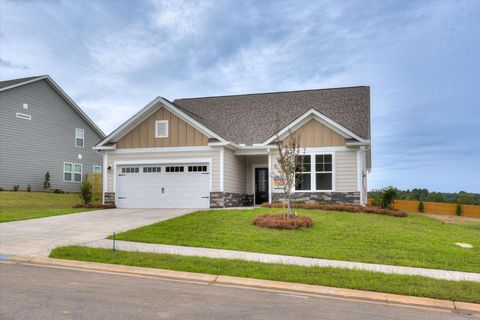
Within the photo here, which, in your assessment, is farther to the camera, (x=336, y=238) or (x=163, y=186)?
(x=163, y=186)

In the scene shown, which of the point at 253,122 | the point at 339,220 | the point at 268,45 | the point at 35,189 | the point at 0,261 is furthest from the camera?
the point at 35,189

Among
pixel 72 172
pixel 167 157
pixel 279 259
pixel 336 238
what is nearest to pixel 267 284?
pixel 279 259

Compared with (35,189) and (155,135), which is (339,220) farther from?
(35,189)

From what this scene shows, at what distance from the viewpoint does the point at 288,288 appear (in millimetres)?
7742

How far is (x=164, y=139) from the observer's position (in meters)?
21.2

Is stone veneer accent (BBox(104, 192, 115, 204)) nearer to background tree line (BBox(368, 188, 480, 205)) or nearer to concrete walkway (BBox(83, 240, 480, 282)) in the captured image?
concrete walkway (BBox(83, 240, 480, 282))

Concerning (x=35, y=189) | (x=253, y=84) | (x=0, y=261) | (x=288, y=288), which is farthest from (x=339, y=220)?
(x=35, y=189)

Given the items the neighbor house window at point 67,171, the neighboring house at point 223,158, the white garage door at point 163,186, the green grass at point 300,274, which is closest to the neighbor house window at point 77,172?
the neighbor house window at point 67,171

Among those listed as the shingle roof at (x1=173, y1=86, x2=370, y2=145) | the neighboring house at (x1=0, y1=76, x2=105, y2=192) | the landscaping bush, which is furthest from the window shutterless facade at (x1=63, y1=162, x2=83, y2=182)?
the landscaping bush

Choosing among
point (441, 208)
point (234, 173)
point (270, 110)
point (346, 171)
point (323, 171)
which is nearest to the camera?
point (346, 171)

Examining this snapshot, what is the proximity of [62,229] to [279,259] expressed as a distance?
25.6 ft

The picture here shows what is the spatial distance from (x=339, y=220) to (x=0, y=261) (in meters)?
10.4

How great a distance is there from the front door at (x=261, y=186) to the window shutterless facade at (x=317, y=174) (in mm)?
3723

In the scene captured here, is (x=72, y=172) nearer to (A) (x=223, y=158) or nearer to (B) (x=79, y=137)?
(B) (x=79, y=137)
